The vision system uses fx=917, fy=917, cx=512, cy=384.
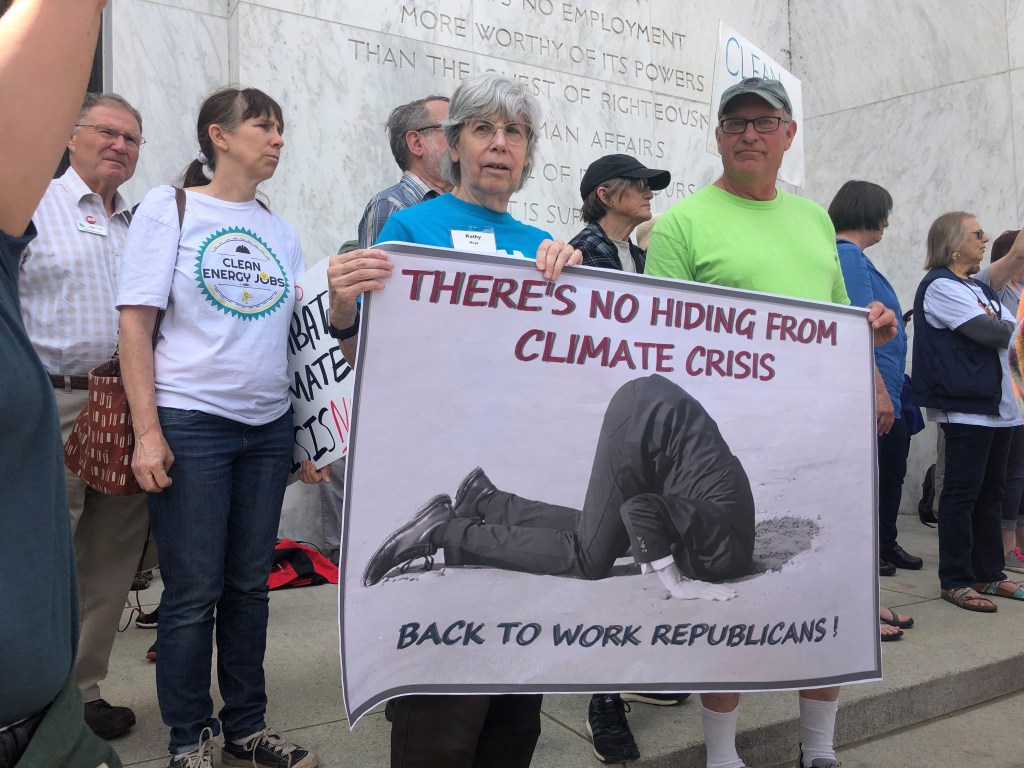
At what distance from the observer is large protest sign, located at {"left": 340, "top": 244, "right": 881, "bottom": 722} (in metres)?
1.93

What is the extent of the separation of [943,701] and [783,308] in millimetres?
2175

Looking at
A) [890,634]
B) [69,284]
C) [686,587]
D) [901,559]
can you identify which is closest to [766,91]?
[686,587]

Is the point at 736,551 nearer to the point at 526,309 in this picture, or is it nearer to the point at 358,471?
the point at 526,309

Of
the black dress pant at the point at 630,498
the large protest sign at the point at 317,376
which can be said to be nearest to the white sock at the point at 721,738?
the black dress pant at the point at 630,498

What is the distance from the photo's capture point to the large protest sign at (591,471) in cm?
193

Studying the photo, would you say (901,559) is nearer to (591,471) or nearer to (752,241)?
(752,241)

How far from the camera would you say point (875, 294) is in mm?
4656

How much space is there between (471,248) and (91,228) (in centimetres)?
144

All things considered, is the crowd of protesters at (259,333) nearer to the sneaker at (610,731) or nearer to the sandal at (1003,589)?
the sneaker at (610,731)

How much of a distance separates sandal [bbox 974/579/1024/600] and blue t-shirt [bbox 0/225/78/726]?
4990 mm

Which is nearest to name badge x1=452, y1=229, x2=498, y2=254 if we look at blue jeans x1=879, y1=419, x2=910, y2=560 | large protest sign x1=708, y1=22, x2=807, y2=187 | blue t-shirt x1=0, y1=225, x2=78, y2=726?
blue t-shirt x1=0, y1=225, x2=78, y2=726

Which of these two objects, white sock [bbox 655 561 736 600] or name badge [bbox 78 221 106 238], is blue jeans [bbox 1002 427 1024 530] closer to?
white sock [bbox 655 561 736 600]

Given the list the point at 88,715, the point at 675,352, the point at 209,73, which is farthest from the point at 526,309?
the point at 209,73

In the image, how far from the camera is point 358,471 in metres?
1.88
